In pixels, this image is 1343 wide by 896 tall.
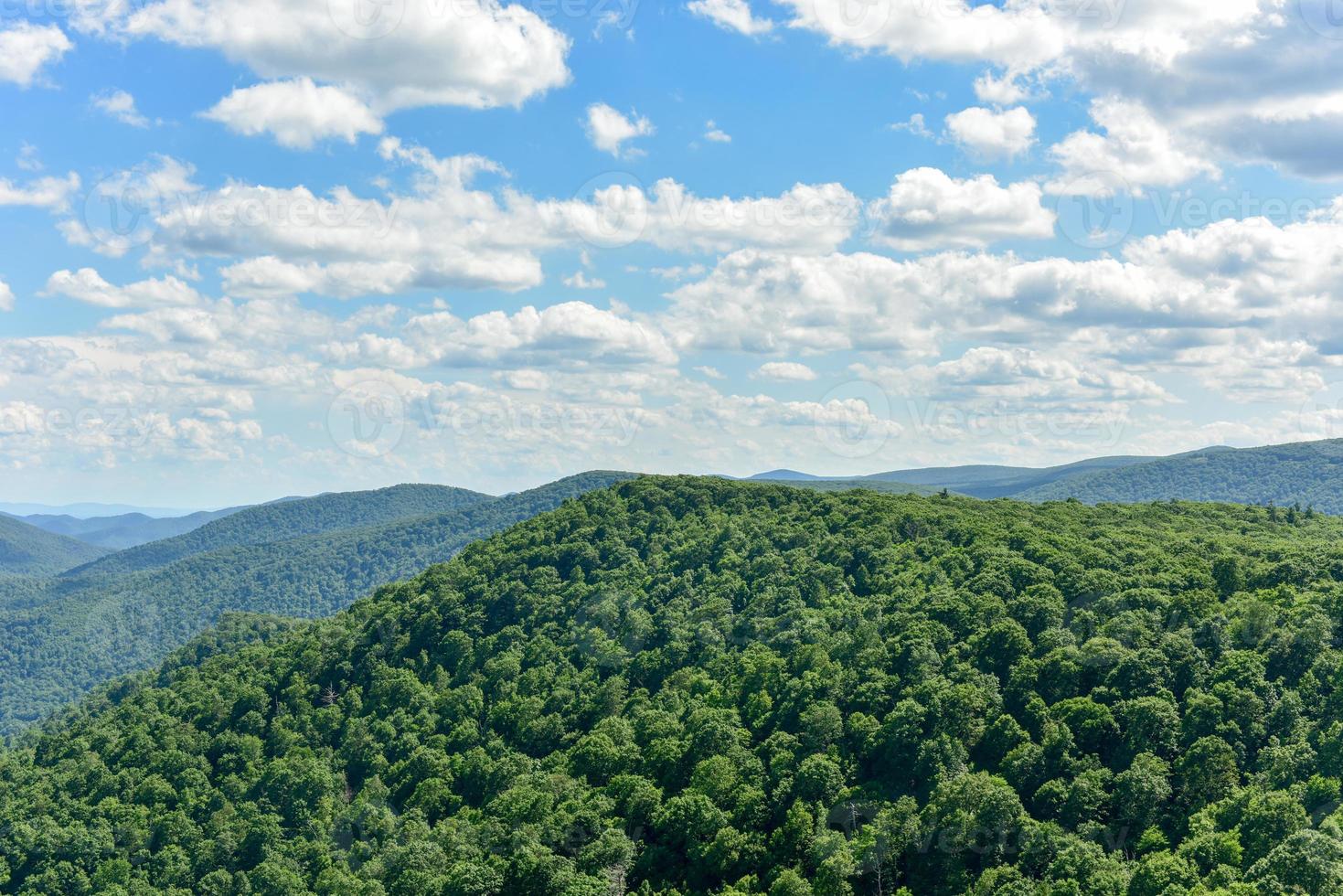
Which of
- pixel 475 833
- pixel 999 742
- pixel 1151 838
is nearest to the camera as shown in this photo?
pixel 1151 838

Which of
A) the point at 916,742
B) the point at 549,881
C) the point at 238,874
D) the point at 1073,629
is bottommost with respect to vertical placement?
the point at 238,874

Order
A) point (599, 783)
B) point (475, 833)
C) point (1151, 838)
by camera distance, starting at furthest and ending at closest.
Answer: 1. point (599, 783)
2. point (475, 833)
3. point (1151, 838)

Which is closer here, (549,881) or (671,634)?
(549,881)

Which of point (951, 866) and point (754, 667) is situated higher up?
point (754, 667)

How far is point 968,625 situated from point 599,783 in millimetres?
53346

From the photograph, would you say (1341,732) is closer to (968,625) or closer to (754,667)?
(968,625)

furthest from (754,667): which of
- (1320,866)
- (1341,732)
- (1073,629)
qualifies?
(1320,866)

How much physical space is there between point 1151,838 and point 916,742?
86.5ft

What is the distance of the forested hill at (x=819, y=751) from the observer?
9700 cm

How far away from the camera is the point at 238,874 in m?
147

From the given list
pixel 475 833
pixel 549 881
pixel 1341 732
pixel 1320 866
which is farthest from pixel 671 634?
pixel 1320 866

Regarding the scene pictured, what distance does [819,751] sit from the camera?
12225 centimetres

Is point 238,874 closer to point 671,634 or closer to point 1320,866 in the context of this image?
point 671,634

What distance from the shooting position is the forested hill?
97.0 m
